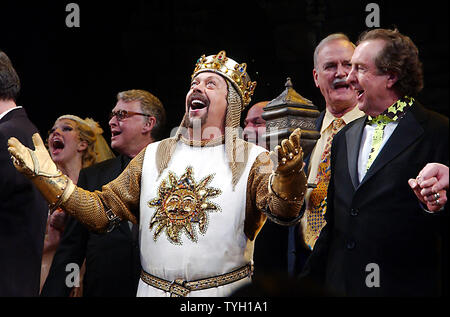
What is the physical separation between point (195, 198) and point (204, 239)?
0.69 ft

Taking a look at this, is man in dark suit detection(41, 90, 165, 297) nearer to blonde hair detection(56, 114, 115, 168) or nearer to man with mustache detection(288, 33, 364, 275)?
blonde hair detection(56, 114, 115, 168)

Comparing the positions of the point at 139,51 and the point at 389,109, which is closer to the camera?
the point at 389,109

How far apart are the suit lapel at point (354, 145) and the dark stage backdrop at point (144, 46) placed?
1.32 meters

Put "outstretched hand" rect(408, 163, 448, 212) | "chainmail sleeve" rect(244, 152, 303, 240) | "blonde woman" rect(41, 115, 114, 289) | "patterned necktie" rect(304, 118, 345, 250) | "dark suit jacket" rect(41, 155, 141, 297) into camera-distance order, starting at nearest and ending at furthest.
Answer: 1. "outstretched hand" rect(408, 163, 448, 212)
2. "chainmail sleeve" rect(244, 152, 303, 240)
3. "patterned necktie" rect(304, 118, 345, 250)
4. "dark suit jacket" rect(41, 155, 141, 297)
5. "blonde woman" rect(41, 115, 114, 289)

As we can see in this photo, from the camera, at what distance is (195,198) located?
3186 millimetres

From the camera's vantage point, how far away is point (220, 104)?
11.3 ft

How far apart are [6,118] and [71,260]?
1171 mm

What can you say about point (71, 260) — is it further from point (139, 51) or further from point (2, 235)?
point (139, 51)

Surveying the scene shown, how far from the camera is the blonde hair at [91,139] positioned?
5.17 meters

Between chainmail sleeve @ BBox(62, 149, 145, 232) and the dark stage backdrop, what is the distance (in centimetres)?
152

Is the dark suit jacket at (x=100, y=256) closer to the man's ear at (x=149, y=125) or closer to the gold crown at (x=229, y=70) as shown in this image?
the man's ear at (x=149, y=125)

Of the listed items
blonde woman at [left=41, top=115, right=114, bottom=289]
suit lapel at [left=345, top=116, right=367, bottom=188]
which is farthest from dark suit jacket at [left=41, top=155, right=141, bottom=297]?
suit lapel at [left=345, top=116, right=367, bottom=188]

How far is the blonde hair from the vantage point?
5172 millimetres

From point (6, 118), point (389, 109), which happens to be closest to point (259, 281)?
point (389, 109)
